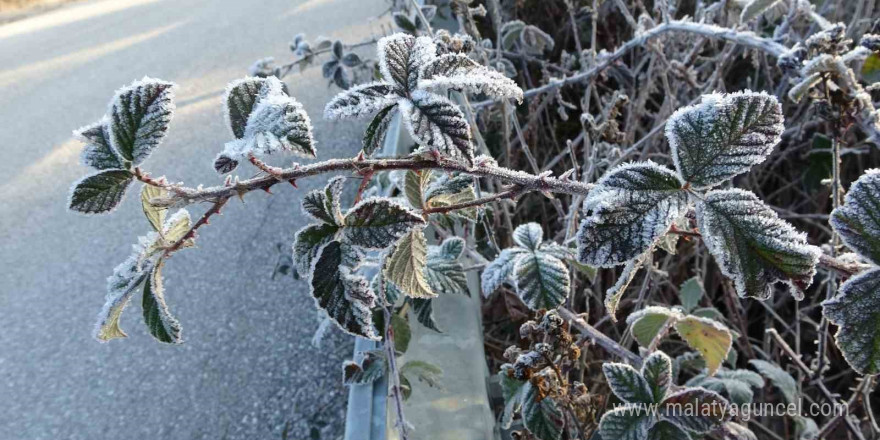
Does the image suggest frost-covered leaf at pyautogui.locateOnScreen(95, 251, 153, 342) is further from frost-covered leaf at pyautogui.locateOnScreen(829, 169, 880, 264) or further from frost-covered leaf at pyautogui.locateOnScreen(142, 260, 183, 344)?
frost-covered leaf at pyautogui.locateOnScreen(829, 169, 880, 264)

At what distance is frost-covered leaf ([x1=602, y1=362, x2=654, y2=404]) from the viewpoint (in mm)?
862

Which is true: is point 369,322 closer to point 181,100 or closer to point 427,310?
point 427,310

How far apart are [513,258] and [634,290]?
0.90 m

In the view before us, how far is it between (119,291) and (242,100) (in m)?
0.26

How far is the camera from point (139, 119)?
672 millimetres

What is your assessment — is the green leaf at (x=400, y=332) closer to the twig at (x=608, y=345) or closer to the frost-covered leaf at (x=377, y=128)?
the twig at (x=608, y=345)

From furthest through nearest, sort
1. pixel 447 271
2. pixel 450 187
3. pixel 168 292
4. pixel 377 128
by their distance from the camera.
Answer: pixel 168 292 → pixel 447 271 → pixel 450 187 → pixel 377 128

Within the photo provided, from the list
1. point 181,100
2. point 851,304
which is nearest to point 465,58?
point 851,304

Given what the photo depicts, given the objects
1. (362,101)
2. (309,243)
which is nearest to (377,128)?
(362,101)

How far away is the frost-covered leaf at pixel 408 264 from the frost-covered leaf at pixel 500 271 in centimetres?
15

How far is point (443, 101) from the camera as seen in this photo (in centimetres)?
60

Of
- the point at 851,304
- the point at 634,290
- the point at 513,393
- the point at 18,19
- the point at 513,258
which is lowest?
the point at 18,19

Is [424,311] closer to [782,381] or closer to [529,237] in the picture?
[529,237]

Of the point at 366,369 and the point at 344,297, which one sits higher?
the point at 344,297
